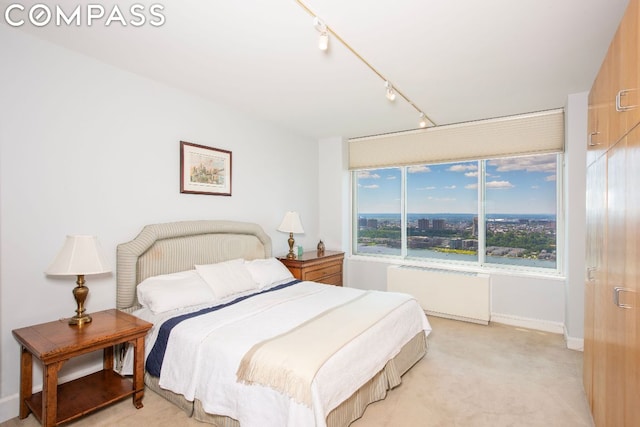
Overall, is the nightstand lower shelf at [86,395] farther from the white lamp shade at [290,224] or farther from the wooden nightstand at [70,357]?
the white lamp shade at [290,224]

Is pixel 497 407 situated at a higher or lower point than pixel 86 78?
lower

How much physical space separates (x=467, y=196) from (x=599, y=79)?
257 cm

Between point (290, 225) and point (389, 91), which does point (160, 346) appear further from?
point (389, 91)

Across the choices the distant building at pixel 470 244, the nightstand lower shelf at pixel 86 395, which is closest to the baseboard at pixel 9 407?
the nightstand lower shelf at pixel 86 395

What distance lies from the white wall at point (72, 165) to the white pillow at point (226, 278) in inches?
23.8

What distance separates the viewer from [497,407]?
2.31 m

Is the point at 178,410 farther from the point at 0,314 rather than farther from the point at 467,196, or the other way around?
the point at 467,196

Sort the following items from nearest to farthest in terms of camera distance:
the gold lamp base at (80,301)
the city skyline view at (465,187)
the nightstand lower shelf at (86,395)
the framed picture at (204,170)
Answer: the nightstand lower shelf at (86,395), the gold lamp base at (80,301), the framed picture at (204,170), the city skyline view at (465,187)

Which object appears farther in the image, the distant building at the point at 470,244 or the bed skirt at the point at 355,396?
the distant building at the point at 470,244

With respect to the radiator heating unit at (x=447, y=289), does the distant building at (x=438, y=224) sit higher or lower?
higher

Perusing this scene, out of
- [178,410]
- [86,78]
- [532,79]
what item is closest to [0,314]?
[178,410]

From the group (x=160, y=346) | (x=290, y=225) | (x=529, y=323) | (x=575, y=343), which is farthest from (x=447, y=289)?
(x=160, y=346)

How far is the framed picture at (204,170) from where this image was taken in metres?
3.24

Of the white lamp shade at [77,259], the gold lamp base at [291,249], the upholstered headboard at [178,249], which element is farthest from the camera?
the gold lamp base at [291,249]
